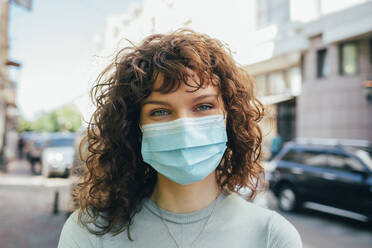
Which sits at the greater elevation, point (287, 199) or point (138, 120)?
point (138, 120)

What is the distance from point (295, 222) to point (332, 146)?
1948 millimetres

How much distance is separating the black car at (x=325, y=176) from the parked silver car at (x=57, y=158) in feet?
25.3

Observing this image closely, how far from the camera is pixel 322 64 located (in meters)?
18.1

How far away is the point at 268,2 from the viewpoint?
20047 mm

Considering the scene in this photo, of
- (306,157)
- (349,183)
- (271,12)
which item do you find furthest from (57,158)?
(271,12)

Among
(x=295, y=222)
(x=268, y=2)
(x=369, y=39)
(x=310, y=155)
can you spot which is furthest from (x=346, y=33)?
(x=295, y=222)

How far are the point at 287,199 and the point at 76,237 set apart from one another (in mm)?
7903

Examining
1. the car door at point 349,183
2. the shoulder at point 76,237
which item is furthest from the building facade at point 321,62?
the shoulder at point 76,237

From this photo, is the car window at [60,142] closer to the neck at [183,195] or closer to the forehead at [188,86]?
the neck at [183,195]

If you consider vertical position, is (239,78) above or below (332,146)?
above

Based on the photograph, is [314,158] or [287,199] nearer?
[314,158]

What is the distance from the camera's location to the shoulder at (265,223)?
4.66 feet

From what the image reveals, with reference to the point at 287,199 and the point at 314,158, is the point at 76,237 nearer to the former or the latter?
the point at 314,158

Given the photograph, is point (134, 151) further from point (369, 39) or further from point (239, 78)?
point (369, 39)
